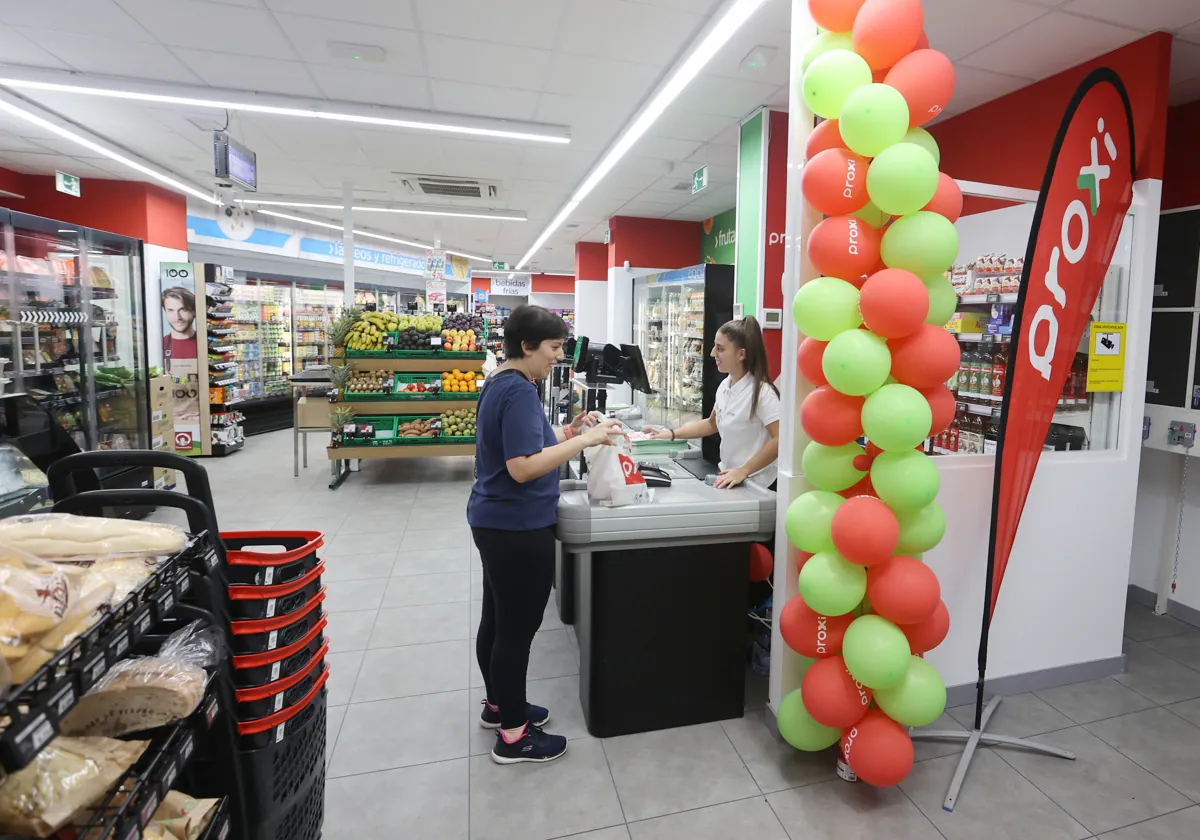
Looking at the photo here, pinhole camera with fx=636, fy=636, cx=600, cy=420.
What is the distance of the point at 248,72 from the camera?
4.91 m

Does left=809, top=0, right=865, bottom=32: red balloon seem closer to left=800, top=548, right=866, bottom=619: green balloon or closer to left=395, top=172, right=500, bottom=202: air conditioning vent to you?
left=800, top=548, right=866, bottom=619: green balloon

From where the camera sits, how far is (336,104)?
5555 millimetres

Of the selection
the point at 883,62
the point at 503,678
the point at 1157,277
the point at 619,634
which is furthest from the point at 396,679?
the point at 1157,277

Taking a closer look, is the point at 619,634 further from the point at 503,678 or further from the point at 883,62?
Answer: the point at 883,62

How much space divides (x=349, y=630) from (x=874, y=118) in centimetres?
345

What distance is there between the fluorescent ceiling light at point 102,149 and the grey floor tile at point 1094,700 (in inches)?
348

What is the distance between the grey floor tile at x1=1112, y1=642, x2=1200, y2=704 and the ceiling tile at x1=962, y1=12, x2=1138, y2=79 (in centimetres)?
341

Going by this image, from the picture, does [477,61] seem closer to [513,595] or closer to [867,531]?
[513,595]

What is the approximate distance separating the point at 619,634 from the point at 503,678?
50 centimetres

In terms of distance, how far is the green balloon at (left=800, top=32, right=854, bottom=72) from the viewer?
218cm

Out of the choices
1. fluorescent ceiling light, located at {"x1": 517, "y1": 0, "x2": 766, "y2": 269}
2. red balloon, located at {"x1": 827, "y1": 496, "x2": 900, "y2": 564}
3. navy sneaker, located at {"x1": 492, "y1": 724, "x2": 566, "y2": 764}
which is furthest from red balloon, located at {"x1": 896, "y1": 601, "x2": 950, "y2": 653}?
fluorescent ceiling light, located at {"x1": 517, "y1": 0, "x2": 766, "y2": 269}

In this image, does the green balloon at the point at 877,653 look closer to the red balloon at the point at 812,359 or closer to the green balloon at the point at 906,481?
the green balloon at the point at 906,481

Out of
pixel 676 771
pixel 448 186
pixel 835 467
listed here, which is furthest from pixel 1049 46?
pixel 448 186

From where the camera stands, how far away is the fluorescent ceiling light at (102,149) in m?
5.88
